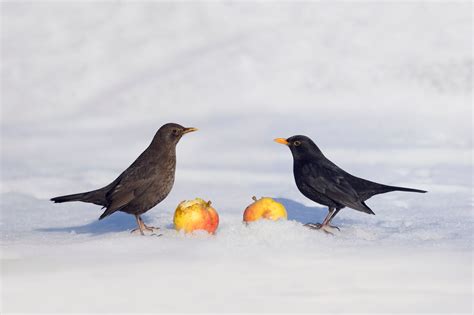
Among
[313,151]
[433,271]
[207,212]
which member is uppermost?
[313,151]

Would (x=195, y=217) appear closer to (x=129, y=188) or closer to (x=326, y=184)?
(x=129, y=188)

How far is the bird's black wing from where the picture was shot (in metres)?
7.73

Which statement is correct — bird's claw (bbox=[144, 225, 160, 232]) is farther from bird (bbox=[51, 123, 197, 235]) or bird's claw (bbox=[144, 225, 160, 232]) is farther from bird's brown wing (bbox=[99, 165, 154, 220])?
bird's brown wing (bbox=[99, 165, 154, 220])

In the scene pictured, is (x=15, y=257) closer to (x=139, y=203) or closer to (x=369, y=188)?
(x=139, y=203)

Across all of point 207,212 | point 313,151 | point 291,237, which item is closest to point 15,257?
point 207,212

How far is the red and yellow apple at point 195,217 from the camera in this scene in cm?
735

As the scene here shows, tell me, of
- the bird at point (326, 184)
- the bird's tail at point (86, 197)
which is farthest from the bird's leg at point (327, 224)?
the bird's tail at point (86, 197)

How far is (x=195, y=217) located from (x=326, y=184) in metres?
1.37

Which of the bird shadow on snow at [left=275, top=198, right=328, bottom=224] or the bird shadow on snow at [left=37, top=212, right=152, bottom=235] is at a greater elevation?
the bird shadow on snow at [left=275, top=198, right=328, bottom=224]

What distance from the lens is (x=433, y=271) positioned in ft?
19.5

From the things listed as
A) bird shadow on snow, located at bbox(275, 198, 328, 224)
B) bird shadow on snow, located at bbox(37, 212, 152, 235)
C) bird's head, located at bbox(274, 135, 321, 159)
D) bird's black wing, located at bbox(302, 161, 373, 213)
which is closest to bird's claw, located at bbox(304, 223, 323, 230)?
bird's black wing, located at bbox(302, 161, 373, 213)

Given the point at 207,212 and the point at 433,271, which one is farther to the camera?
the point at 207,212

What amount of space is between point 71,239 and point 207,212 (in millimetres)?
1335

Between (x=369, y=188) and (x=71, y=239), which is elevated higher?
(x=369, y=188)
